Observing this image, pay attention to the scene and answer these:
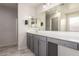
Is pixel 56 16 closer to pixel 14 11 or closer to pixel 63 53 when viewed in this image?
pixel 63 53

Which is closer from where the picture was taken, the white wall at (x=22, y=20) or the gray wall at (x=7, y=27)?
the white wall at (x=22, y=20)

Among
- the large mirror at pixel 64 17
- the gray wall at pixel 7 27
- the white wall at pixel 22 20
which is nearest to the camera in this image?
the large mirror at pixel 64 17

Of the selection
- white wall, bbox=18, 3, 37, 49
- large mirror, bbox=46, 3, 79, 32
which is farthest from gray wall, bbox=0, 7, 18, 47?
large mirror, bbox=46, 3, 79, 32

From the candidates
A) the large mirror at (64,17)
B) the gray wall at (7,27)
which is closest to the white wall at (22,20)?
the gray wall at (7,27)

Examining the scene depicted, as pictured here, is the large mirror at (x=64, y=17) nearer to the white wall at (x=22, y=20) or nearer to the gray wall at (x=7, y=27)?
the white wall at (x=22, y=20)

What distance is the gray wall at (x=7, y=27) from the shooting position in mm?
4613

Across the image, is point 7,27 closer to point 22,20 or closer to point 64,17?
point 22,20

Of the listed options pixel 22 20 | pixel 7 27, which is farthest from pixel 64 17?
pixel 7 27

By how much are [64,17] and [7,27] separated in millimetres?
3389

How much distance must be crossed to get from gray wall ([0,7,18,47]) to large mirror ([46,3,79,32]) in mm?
2669

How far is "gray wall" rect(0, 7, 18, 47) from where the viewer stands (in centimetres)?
461

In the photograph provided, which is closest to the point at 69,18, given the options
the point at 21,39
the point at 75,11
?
the point at 75,11

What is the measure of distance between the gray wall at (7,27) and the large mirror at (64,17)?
267 centimetres

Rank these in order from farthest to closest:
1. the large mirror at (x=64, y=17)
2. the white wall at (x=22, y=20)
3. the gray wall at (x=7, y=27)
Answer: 1. the gray wall at (x=7, y=27)
2. the white wall at (x=22, y=20)
3. the large mirror at (x=64, y=17)
